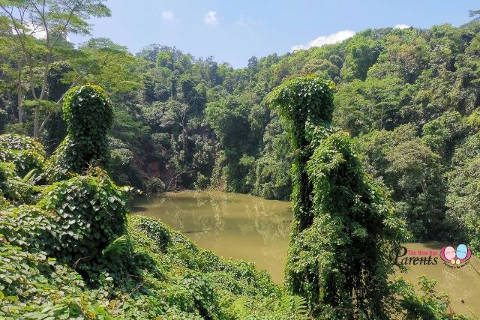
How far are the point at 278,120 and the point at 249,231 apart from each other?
15.4m

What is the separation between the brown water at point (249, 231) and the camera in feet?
44.1

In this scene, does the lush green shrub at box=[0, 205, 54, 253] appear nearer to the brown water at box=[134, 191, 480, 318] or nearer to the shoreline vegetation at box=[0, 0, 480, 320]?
the shoreline vegetation at box=[0, 0, 480, 320]

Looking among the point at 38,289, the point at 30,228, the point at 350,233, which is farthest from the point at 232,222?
the point at 38,289

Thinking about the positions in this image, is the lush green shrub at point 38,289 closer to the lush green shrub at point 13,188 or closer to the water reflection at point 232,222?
the lush green shrub at point 13,188

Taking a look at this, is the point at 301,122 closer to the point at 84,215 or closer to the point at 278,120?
the point at 84,215

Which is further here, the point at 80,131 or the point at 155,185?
the point at 155,185

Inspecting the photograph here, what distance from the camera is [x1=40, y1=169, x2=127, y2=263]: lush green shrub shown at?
14.4 feet

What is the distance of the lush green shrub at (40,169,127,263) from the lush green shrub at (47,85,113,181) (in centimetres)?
260

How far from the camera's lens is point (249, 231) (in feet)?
68.3

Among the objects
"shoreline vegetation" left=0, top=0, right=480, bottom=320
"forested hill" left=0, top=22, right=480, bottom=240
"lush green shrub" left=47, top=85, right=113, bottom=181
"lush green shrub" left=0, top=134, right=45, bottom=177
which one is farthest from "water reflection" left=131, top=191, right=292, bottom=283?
"lush green shrub" left=0, top=134, right=45, bottom=177

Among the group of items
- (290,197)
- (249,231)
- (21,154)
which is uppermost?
(21,154)

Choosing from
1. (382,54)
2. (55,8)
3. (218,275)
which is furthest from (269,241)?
(382,54)

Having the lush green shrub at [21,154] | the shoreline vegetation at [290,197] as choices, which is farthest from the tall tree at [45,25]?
the lush green shrub at [21,154]

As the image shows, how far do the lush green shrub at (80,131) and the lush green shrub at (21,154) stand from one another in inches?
20.4
